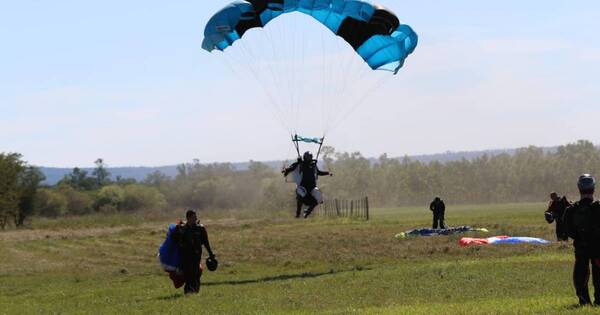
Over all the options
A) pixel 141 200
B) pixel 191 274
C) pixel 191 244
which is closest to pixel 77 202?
pixel 141 200

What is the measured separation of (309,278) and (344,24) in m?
7.14

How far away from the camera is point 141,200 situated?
4441 inches

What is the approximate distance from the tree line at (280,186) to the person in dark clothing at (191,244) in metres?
58.3

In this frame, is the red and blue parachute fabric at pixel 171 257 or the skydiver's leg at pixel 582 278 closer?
the skydiver's leg at pixel 582 278

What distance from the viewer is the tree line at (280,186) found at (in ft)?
345

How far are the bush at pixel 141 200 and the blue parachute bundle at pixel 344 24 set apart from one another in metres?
87.2

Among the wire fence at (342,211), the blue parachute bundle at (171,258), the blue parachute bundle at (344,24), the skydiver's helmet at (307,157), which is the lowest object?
the blue parachute bundle at (171,258)

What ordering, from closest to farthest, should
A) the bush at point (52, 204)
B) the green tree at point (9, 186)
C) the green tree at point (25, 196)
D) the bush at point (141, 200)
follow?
the green tree at point (9, 186)
the green tree at point (25, 196)
the bush at point (52, 204)
the bush at point (141, 200)

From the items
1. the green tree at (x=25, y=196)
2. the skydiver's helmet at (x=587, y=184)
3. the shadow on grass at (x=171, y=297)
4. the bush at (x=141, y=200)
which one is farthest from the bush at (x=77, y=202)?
the skydiver's helmet at (x=587, y=184)

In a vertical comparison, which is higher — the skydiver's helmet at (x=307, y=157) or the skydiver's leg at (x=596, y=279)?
the skydiver's helmet at (x=307, y=157)

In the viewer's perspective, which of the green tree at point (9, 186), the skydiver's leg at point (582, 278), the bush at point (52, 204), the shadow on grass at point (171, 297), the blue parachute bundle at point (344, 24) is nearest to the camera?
the skydiver's leg at point (582, 278)

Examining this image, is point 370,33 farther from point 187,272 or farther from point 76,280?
point 76,280

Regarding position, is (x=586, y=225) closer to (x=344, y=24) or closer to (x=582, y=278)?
(x=582, y=278)

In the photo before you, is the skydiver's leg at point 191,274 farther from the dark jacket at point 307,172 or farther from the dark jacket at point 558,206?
the dark jacket at point 558,206
